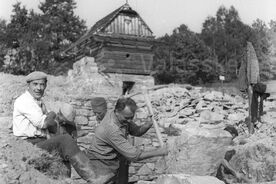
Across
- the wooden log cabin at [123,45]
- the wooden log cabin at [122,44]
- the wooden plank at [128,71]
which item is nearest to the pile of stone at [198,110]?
the wooden plank at [128,71]

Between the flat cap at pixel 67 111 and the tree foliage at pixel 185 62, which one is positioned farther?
the tree foliage at pixel 185 62

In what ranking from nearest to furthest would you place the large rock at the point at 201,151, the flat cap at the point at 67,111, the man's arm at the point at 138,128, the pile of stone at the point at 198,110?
the man's arm at the point at 138,128, the large rock at the point at 201,151, the flat cap at the point at 67,111, the pile of stone at the point at 198,110

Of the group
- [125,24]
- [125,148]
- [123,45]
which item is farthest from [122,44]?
[125,148]

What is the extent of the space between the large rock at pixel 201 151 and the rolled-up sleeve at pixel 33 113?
2486 mm

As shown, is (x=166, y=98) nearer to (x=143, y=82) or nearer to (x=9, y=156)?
(x=143, y=82)

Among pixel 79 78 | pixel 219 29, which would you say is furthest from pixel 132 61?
pixel 219 29

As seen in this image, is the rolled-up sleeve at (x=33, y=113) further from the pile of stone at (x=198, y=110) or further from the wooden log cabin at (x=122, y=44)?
the wooden log cabin at (x=122, y=44)

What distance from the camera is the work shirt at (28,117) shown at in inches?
168

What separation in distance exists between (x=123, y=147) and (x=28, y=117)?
1.18 meters

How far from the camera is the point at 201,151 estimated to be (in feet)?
19.0

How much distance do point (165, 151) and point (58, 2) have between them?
31443mm

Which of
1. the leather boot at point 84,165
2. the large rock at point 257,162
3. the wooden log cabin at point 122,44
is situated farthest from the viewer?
the wooden log cabin at point 122,44

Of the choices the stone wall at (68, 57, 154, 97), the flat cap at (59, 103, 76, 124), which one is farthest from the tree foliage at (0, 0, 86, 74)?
the flat cap at (59, 103, 76, 124)

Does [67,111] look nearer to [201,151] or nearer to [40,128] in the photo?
[40,128]
